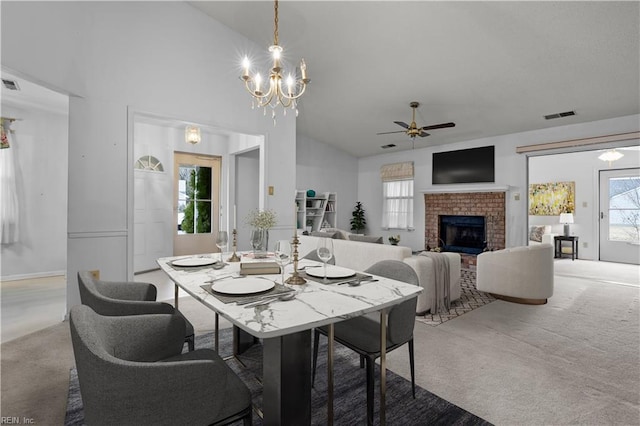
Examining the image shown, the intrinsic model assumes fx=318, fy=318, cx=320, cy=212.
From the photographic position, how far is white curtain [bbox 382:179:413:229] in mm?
7801

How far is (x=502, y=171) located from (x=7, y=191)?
831 centimetres

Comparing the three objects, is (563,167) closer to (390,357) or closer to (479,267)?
(479,267)

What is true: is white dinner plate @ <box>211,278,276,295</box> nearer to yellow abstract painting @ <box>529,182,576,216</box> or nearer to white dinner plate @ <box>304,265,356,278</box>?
white dinner plate @ <box>304,265,356,278</box>

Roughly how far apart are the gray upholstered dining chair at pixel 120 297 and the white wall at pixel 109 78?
1.75 meters

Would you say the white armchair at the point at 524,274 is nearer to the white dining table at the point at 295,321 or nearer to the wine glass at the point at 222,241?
the white dining table at the point at 295,321

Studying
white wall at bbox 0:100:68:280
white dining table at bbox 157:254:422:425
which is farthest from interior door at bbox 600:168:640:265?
white wall at bbox 0:100:68:280

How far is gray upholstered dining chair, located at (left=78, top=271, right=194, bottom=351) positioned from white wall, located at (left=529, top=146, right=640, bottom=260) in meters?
8.87

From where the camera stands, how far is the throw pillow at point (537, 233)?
25.2ft

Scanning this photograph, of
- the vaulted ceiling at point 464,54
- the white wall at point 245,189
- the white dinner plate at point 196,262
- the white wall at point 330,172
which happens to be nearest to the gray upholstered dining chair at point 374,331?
the white dinner plate at point 196,262

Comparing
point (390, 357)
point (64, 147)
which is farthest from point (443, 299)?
point (64, 147)

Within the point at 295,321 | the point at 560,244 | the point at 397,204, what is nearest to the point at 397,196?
the point at 397,204

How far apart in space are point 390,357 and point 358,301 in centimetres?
142

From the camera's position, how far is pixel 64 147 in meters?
5.29

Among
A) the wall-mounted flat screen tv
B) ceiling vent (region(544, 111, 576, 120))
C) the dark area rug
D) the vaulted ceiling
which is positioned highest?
the vaulted ceiling
